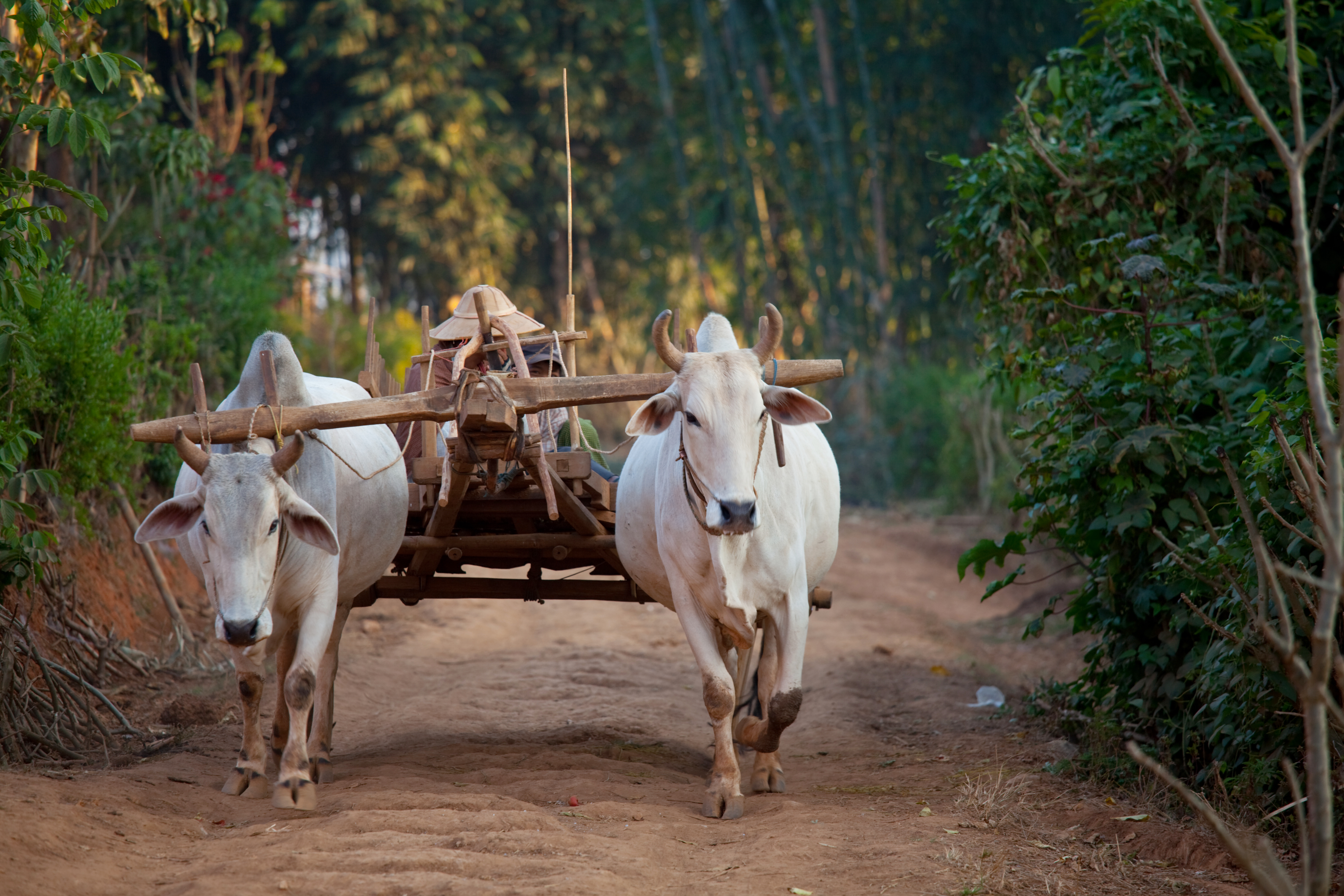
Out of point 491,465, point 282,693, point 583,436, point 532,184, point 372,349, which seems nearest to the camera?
point 491,465

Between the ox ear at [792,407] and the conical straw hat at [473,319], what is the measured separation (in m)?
1.60

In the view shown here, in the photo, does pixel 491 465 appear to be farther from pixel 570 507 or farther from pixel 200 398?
pixel 200 398

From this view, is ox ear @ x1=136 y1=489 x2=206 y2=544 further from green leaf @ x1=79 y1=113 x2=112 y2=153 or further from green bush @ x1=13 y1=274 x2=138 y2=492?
green bush @ x1=13 y1=274 x2=138 y2=492

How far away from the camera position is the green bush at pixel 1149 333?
4426 millimetres

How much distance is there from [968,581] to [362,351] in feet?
23.3

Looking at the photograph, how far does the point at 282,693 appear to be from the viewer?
4.70 m

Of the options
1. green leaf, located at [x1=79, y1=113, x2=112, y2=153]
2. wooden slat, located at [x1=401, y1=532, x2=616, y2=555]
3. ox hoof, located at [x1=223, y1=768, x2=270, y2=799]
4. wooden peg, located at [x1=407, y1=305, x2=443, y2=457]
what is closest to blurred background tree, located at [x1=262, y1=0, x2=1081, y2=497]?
wooden peg, located at [x1=407, y1=305, x2=443, y2=457]

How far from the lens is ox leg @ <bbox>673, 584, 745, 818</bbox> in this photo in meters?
4.19

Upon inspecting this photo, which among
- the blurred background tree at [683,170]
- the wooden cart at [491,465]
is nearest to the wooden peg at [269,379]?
the wooden cart at [491,465]

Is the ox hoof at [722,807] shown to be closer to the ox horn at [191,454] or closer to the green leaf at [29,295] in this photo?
the ox horn at [191,454]

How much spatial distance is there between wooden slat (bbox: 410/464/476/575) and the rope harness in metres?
0.84

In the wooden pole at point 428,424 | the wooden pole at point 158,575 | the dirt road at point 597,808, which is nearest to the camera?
the dirt road at point 597,808

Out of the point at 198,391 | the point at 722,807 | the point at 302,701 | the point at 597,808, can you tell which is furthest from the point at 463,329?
the point at 722,807

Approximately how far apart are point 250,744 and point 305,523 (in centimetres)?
91
